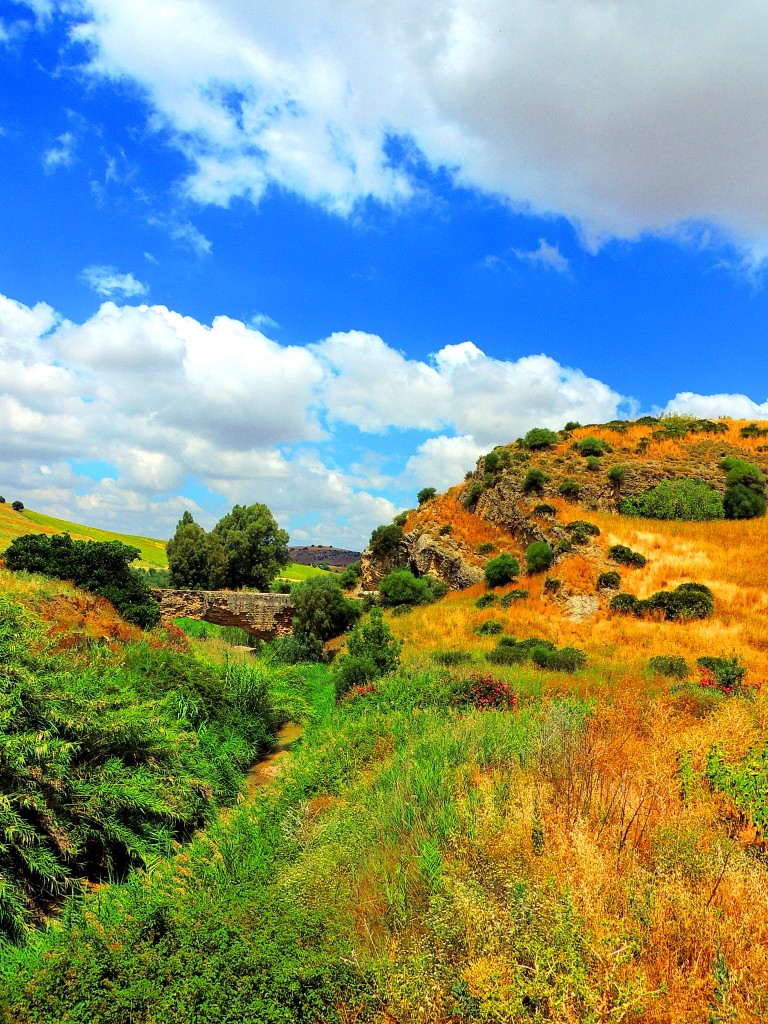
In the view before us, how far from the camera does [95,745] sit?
21.9 feet

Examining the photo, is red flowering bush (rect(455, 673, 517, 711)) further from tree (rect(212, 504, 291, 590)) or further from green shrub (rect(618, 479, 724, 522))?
tree (rect(212, 504, 291, 590))

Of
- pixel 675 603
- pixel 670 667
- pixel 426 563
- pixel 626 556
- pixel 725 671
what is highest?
pixel 626 556

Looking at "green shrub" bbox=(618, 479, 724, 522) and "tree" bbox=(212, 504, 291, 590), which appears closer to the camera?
"green shrub" bbox=(618, 479, 724, 522)

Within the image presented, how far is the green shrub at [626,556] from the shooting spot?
78.3 feet

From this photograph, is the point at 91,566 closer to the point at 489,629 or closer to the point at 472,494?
the point at 489,629

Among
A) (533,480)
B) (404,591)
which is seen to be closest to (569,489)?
(533,480)

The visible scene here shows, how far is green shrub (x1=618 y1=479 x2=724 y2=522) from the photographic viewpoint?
1193 inches

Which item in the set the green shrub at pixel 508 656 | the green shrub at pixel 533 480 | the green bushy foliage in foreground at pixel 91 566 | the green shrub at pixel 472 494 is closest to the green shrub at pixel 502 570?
the green shrub at pixel 533 480

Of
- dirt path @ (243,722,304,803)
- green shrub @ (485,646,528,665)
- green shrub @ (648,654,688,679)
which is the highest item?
green shrub @ (648,654,688,679)

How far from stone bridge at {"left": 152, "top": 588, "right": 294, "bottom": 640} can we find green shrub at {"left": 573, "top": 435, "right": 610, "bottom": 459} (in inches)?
851

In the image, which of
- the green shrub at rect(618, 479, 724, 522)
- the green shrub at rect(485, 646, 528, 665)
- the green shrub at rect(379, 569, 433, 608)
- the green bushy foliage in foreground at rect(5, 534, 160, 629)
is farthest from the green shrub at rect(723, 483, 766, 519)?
the green bushy foliage in foreground at rect(5, 534, 160, 629)

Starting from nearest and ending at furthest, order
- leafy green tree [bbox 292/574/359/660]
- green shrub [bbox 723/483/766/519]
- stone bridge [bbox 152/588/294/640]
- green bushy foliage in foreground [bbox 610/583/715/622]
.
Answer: green bushy foliage in foreground [bbox 610/583/715/622] → leafy green tree [bbox 292/574/359/660] → stone bridge [bbox 152/588/294/640] → green shrub [bbox 723/483/766/519]

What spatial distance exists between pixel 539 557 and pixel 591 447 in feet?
44.5

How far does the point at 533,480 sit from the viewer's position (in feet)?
104
